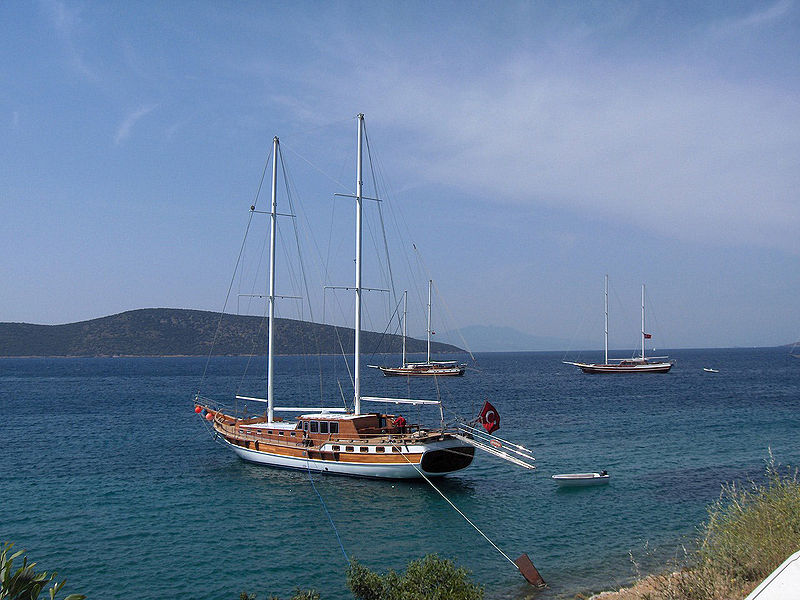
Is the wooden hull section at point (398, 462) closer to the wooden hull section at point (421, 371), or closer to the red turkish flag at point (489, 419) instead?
the red turkish flag at point (489, 419)

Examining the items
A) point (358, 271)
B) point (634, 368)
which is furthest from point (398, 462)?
point (634, 368)

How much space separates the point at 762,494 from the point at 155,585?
56.3ft

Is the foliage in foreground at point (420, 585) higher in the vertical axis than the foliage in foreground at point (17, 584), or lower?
lower

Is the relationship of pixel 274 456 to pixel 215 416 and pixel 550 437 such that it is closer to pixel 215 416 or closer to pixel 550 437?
pixel 215 416

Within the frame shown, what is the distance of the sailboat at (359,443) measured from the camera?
30.4 m

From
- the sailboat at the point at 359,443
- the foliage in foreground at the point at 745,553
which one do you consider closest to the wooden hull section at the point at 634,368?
the sailboat at the point at 359,443

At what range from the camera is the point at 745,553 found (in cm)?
1441

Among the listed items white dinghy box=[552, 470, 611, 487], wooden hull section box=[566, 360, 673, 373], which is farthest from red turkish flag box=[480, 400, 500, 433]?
wooden hull section box=[566, 360, 673, 373]

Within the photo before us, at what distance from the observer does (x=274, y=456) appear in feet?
112

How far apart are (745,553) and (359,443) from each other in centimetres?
1975

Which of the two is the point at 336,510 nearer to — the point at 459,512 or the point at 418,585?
the point at 459,512

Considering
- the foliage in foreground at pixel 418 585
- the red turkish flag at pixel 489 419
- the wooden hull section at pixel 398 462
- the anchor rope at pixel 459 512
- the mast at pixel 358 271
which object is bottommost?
the anchor rope at pixel 459 512

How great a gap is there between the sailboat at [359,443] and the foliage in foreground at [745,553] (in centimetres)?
Result: 1344

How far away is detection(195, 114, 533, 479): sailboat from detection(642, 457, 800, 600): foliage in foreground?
13441 mm
